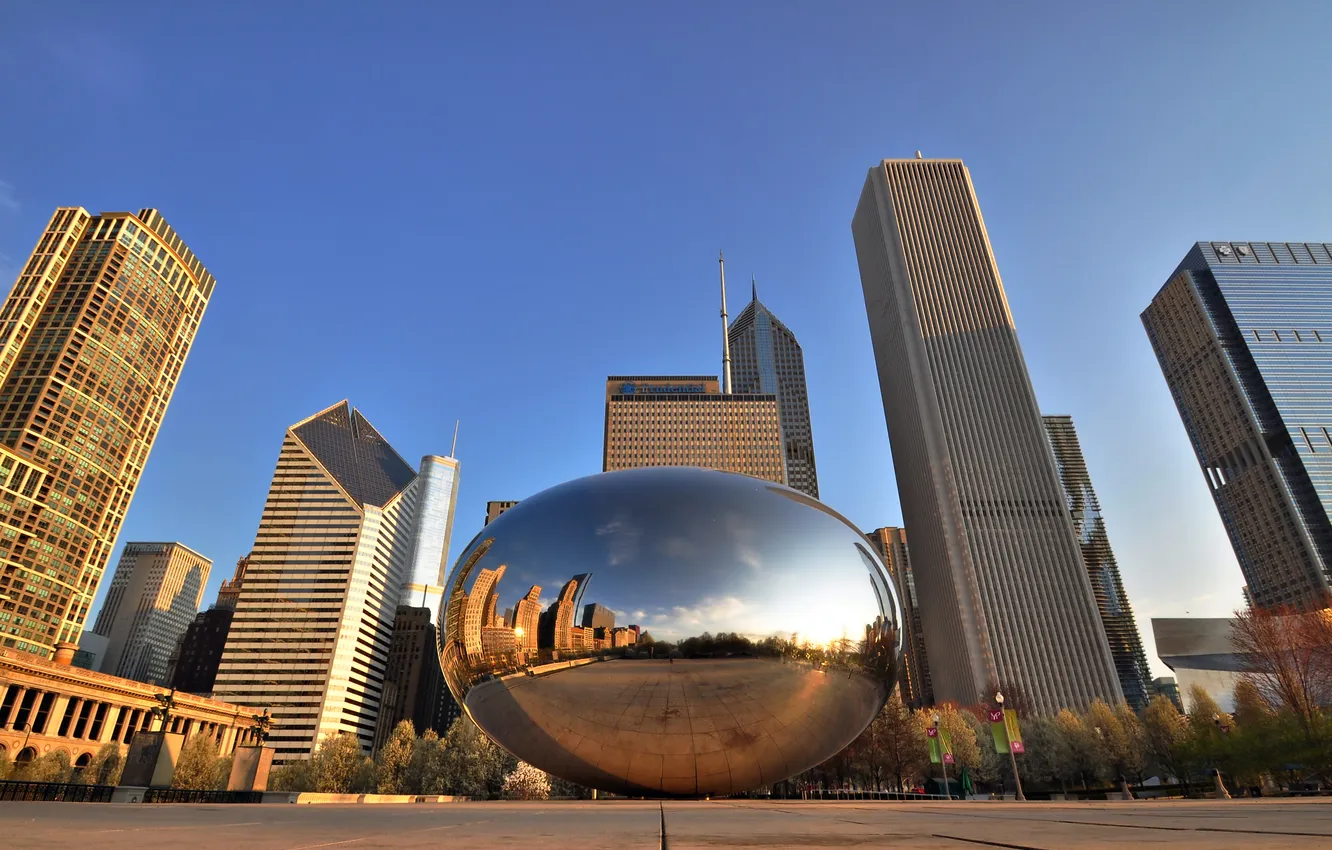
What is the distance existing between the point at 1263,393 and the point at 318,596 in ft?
649

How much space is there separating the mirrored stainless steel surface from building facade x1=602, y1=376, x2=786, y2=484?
142 meters

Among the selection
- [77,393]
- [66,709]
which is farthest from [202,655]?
[66,709]

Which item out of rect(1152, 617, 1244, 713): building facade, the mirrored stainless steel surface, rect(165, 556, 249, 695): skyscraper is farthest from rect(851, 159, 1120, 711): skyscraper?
rect(165, 556, 249, 695): skyscraper

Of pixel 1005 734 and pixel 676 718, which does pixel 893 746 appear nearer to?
pixel 1005 734

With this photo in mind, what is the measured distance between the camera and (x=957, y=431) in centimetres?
10744

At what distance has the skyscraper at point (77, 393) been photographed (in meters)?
104

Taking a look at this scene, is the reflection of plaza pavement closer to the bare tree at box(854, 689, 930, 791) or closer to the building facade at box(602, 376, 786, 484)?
the bare tree at box(854, 689, 930, 791)

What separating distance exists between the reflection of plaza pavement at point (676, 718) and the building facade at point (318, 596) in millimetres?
140312

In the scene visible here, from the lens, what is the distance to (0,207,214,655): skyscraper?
340 ft

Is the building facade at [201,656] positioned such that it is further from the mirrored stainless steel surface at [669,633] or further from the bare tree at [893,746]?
the mirrored stainless steel surface at [669,633]

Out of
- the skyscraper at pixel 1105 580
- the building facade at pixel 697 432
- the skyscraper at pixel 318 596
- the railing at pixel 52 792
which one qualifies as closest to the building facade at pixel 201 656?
the skyscraper at pixel 318 596

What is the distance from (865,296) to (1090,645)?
253 feet

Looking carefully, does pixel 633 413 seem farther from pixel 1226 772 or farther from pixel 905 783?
pixel 1226 772

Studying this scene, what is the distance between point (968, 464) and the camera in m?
105
